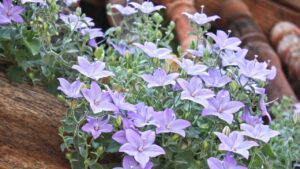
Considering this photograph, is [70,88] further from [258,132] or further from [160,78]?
[258,132]

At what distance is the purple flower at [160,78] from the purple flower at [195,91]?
0.06 feet

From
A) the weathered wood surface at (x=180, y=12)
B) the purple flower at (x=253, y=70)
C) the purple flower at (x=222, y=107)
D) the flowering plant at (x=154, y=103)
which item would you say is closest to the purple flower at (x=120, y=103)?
the flowering plant at (x=154, y=103)

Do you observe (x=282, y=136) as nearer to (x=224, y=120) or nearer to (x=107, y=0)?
(x=224, y=120)

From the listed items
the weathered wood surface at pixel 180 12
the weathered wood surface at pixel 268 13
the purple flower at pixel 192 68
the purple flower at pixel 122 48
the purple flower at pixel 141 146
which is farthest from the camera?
the weathered wood surface at pixel 268 13

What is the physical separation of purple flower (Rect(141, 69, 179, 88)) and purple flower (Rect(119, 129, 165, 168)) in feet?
0.37

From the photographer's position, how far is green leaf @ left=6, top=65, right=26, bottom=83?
119 centimetres

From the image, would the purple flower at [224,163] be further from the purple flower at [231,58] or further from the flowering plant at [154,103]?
the purple flower at [231,58]

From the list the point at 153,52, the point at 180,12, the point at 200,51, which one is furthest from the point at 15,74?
the point at 180,12

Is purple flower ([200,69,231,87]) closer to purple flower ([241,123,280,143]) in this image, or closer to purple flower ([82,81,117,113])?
purple flower ([241,123,280,143])

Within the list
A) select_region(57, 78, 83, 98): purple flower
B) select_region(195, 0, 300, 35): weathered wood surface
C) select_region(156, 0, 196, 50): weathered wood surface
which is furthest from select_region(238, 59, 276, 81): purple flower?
select_region(195, 0, 300, 35): weathered wood surface

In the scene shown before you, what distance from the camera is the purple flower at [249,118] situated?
1147 millimetres

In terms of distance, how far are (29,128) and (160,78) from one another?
0.94ft

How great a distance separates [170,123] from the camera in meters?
1.04

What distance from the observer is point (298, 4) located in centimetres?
291
